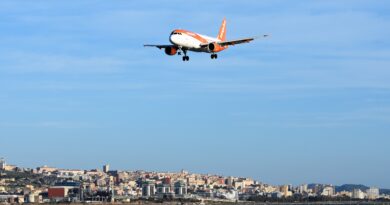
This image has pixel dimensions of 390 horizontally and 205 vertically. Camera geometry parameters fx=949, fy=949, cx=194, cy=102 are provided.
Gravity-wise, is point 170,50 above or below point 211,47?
below

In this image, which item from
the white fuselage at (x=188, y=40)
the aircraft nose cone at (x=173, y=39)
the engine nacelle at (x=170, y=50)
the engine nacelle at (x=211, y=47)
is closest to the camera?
the aircraft nose cone at (x=173, y=39)

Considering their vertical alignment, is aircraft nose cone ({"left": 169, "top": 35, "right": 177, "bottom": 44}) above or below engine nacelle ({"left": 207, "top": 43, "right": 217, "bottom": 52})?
above

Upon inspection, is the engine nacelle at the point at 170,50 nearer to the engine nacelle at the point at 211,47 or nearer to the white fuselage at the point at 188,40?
the white fuselage at the point at 188,40

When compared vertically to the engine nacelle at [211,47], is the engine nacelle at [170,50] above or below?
below

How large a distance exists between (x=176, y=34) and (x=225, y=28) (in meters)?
28.3

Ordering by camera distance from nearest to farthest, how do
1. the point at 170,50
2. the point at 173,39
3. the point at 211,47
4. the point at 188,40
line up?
the point at 173,39 < the point at 188,40 < the point at 170,50 < the point at 211,47

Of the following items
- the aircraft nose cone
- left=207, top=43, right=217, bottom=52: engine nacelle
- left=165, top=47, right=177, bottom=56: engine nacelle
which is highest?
the aircraft nose cone


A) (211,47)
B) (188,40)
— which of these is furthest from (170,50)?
(211,47)

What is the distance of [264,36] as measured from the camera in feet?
368

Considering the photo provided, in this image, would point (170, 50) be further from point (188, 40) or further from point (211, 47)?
point (211, 47)

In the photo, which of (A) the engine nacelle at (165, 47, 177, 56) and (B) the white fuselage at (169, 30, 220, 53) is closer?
(B) the white fuselage at (169, 30, 220, 53)

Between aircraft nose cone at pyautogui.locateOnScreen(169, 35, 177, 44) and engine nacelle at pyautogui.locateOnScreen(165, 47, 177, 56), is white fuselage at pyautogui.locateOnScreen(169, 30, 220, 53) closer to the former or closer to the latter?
aircraft nose cone at pyautogui.locateOnScreen(169, 35, 177, 44)

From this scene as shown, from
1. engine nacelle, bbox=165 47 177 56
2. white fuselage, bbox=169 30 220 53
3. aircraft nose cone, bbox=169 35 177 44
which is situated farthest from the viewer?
engine nacelle, bbox=165 47 177 56

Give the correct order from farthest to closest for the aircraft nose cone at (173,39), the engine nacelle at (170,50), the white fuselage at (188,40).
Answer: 1. the engine nacelle at (170,50)
2. the white fuselage at (188,40)
3. the aircraft nose cone at (173,39)
